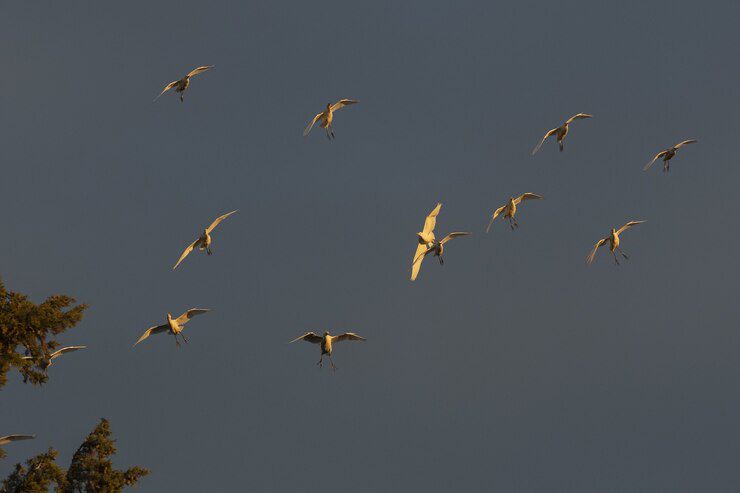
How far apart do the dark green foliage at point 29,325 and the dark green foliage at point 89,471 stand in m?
3.14

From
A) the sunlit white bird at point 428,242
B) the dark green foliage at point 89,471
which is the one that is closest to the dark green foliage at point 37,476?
the dark green foliage at point 89,471

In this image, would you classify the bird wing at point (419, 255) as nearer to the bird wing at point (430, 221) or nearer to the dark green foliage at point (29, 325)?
the bird wing at point (430, 221)

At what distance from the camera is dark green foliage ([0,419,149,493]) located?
155ft

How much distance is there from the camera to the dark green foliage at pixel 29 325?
148ft

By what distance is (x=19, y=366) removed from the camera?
4559cm

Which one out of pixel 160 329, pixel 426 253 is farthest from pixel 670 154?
pixel 160 329

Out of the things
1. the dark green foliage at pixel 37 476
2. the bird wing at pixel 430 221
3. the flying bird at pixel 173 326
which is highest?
the bird wing at pixel 430 221

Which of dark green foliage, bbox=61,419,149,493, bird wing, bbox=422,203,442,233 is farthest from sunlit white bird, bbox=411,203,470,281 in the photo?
dark green foliage, bbox=61,419,149,493

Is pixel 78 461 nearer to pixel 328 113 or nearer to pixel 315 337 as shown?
pixel 315 337

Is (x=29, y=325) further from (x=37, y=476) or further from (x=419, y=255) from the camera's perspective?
(x=419, y=255)

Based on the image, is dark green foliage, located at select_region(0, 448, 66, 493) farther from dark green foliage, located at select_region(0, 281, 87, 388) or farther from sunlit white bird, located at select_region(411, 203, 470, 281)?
sunlit white bird, located at select_region(411, 203, 470, 281)

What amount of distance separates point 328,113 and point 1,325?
2638cm

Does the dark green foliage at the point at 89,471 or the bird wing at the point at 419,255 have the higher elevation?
the bird wing at the point at 419,255

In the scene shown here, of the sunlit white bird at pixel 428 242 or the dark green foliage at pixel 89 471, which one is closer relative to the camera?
the dark green foliage at pixel 89 471
